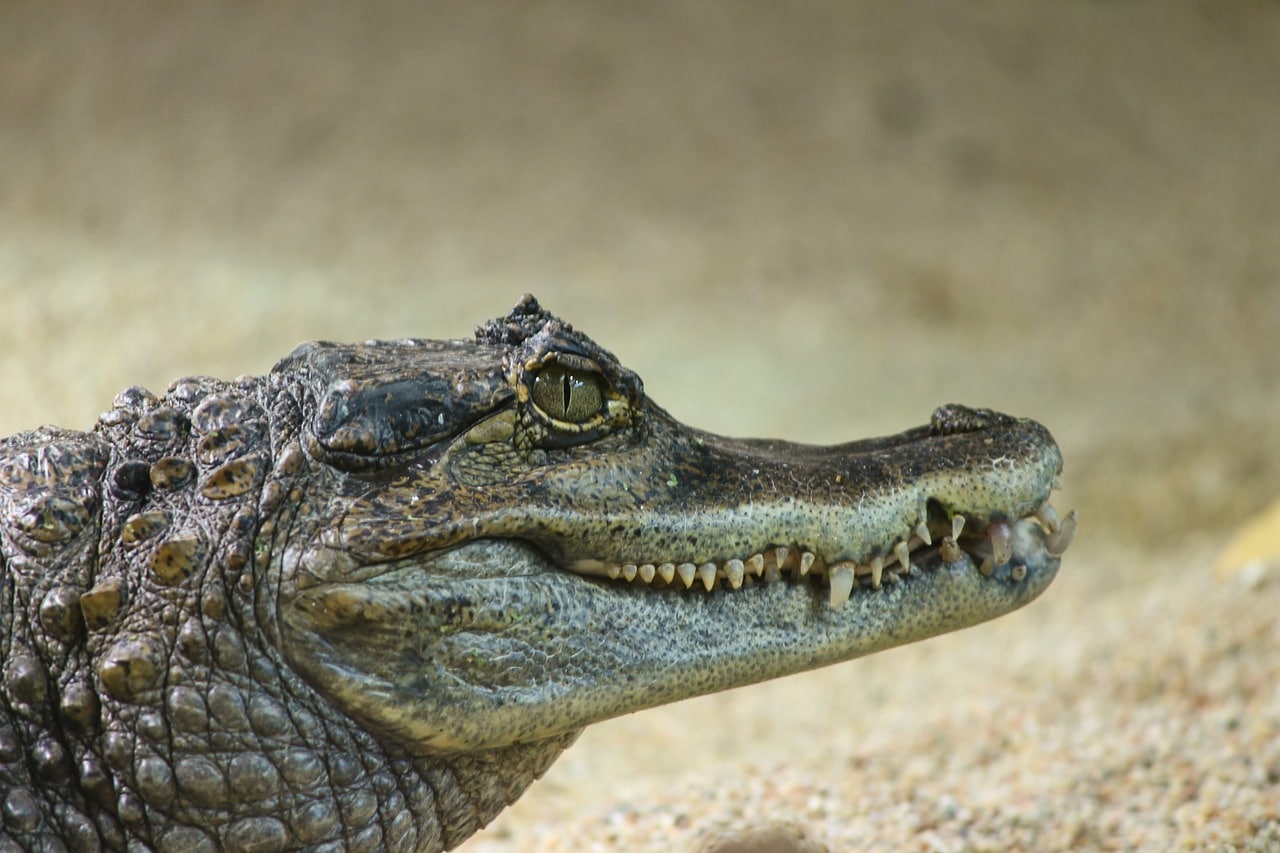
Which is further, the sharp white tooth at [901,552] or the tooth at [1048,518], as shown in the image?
the tooth at [1048,518]

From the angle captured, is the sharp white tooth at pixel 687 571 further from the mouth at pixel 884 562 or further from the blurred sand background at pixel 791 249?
the blurred sand background at pixel 791 249

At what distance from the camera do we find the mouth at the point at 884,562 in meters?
2.17

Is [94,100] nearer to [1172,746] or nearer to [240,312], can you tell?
[240,312]

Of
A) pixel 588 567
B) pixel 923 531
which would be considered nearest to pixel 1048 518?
pixel 923 531

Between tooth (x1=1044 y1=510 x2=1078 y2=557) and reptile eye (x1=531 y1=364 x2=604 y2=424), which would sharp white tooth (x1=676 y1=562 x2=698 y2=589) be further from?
tooth (x1=1044 y1=510 x2=1078 y2=557)

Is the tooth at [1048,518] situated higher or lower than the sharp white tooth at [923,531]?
higher

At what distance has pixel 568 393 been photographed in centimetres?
220

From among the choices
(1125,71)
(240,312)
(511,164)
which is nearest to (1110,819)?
(240,312)

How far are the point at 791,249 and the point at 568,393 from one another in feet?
22.0

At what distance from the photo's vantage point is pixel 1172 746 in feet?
11.9

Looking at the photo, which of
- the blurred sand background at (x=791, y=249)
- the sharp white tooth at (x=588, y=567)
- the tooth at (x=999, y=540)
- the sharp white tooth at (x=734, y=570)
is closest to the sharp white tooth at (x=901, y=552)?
the tooth at (x=999, y=540)

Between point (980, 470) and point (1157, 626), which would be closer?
point (980, 470)

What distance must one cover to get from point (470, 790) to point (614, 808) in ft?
4.48

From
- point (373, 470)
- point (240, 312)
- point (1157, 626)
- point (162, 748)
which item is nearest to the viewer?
point (162, 748)
